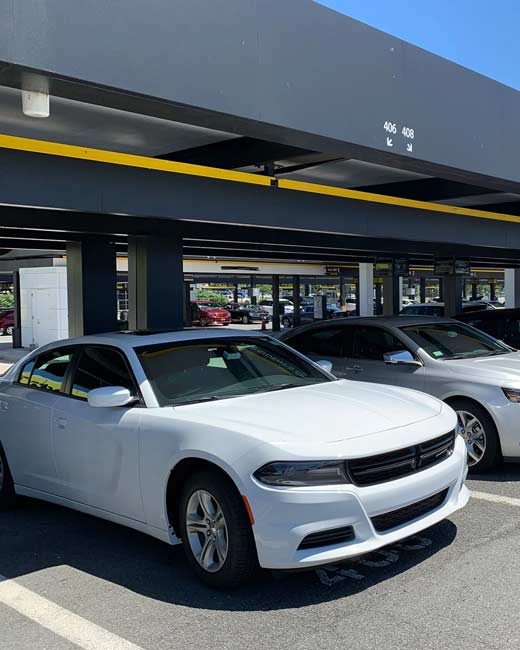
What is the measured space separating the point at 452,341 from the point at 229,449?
4.75 m

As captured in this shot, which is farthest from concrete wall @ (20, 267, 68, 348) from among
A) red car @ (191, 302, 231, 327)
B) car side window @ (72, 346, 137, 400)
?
car side window @ (72, 346, 137, 400)

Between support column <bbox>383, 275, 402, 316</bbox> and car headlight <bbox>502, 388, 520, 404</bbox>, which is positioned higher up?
support column <bbox>383, 275, 402, 316</bbox>

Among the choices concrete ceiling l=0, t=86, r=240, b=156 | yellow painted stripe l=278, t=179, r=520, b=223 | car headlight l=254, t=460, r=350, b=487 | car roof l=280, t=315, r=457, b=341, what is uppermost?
concrete ceiling l=0, t=86, r=240, b=156

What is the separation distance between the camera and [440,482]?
440 cm

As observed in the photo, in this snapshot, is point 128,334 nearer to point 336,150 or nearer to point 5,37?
point 5,37

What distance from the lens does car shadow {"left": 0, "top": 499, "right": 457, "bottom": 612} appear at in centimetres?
403

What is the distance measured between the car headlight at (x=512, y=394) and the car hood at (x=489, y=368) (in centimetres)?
11

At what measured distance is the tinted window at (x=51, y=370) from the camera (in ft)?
18.6

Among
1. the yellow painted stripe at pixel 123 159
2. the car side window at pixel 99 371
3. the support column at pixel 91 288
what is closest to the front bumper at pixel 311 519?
the car side window at pixel 99 371

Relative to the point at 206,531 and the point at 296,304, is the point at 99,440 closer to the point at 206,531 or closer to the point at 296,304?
the point at 206,531

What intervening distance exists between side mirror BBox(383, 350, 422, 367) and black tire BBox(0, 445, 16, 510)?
3.96 meters

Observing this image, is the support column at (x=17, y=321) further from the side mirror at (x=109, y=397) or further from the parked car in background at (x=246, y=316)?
the parked car in background at (x=246, y=316)

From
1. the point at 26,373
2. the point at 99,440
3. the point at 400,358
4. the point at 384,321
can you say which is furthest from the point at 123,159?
the point at 99,440

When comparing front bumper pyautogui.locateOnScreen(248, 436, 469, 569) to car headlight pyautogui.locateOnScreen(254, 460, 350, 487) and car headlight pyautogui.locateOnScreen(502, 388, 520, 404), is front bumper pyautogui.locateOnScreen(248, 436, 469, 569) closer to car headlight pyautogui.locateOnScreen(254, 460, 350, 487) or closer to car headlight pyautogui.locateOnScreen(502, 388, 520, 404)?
car headlight pyautogui.locateOnScreen(254, 460, 350, 487)
